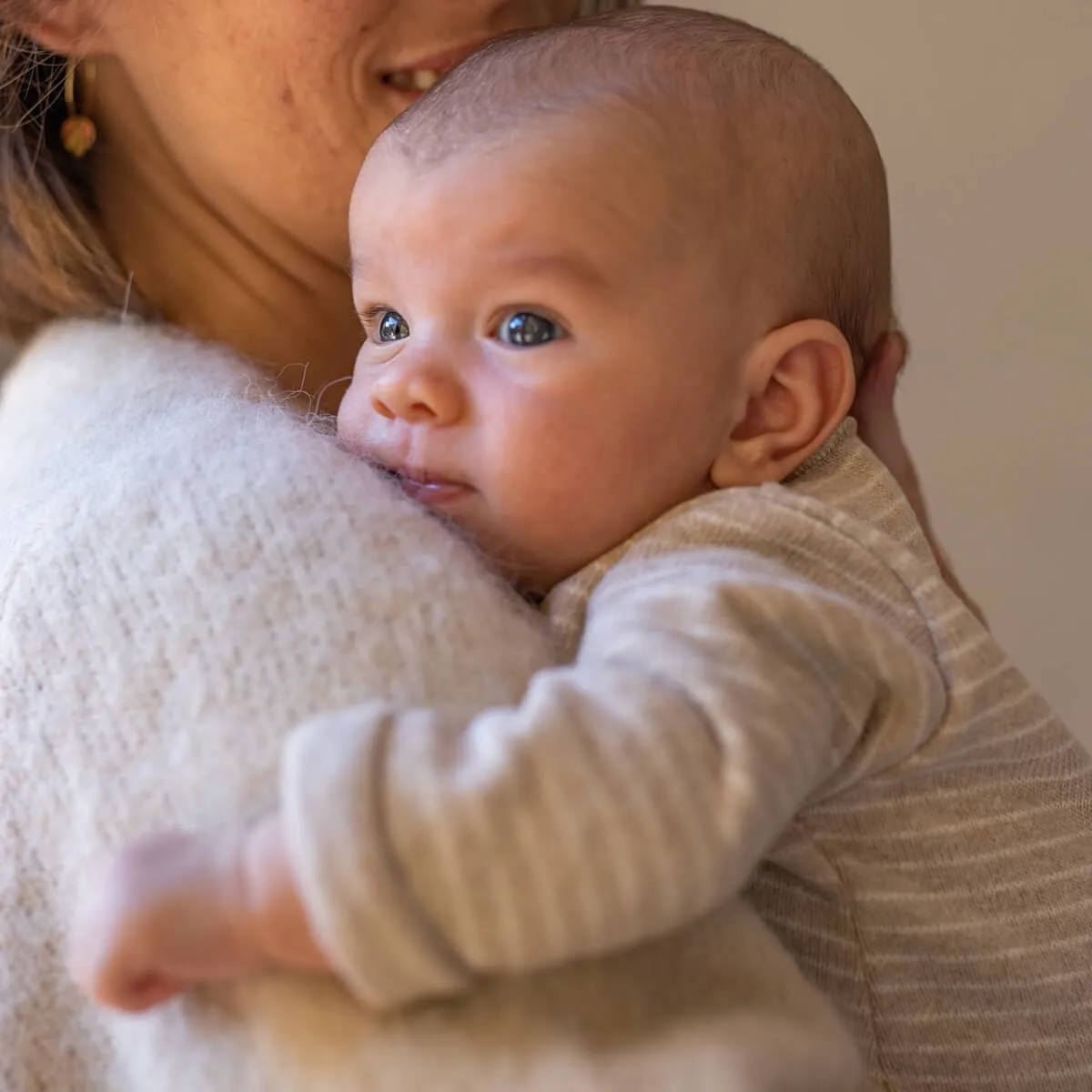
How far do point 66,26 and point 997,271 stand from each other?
1273 mm

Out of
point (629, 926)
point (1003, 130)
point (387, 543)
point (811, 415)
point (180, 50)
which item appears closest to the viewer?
point (629, 926)

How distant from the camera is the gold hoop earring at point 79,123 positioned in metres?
1.00

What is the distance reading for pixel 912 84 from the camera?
5.49 ft

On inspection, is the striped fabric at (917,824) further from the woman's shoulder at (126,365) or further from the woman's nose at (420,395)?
the woman's shoulder at (126,365)

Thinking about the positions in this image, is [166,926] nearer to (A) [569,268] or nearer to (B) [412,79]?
(A) [569,268]

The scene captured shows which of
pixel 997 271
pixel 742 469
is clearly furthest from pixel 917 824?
pixel 997 271

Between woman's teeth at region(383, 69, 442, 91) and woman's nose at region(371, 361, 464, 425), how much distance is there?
0.37 metres

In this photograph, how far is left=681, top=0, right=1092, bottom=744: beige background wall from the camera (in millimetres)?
1643

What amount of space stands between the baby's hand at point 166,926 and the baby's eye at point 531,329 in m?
0.32

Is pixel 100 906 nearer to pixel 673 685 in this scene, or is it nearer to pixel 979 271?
pixel 673 685

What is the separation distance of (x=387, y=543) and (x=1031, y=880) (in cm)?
41

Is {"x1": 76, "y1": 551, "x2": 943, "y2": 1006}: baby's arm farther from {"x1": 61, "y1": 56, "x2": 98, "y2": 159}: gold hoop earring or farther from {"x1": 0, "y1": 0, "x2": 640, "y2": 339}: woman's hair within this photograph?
{"x1": 61, "y1": 56, "x2": 98, "y2": 159}: gold hoop earring

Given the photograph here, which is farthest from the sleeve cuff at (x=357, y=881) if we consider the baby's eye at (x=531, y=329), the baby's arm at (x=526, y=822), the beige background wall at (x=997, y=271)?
the beige background wall at (x=997, y=271)

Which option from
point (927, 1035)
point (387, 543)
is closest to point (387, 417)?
point (387, 543)
